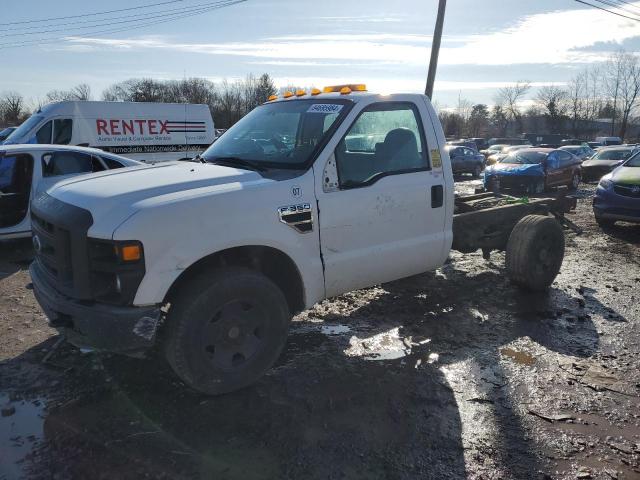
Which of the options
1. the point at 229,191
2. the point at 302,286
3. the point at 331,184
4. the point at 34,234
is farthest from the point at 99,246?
the point at 331,184

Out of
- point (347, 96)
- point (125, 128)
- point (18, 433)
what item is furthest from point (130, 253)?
point (125, 128)

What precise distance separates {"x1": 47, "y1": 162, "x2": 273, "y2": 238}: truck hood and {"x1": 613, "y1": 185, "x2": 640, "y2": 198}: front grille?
349 inches

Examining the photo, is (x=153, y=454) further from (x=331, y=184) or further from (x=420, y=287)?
(x=420, y=287)

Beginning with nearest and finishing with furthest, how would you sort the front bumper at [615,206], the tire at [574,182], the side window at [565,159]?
the front bumper at [615,206] → the side window at [565,159] → the tire at [574,182]

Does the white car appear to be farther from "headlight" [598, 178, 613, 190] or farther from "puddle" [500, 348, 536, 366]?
"headlight" [598, 178, 613, 190]

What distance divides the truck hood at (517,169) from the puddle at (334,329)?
14124 mm

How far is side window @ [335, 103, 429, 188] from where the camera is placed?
4.03m

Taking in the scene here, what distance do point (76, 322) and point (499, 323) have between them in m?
3.98

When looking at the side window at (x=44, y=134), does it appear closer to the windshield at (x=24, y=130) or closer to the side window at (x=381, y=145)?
the windshield at (x=24, y=130)

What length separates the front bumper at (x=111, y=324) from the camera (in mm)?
3037

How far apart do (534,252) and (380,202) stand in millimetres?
2714

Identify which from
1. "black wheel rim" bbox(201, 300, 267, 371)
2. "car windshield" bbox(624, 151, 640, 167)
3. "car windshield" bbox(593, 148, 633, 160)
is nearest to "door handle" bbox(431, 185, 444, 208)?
"black wheel rim" bbox(201, 300, 267, 371)

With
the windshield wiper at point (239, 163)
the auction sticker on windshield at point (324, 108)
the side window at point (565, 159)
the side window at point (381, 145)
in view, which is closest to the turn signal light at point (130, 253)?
the windshield wiper at point (239, 163)

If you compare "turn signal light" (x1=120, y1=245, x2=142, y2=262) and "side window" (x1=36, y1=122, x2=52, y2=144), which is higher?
"side window" (x1=36, y1=122, x2=52, y2=144)
